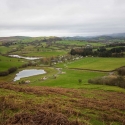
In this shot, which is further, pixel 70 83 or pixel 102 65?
pixel 102 65

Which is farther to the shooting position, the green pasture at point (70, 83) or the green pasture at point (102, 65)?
the green pasture at point (102, 65)

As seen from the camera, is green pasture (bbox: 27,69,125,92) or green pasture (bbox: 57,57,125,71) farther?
green pasture (bbox: 57,57,125,71)

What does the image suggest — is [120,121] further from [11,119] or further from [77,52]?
[77,52]

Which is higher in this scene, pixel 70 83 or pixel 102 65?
pixel 70 83

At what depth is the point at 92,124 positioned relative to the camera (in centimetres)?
1549

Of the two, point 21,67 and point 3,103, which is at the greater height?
point 3,103

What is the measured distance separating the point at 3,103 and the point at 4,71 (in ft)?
281

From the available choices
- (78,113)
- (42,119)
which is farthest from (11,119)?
(78,113)

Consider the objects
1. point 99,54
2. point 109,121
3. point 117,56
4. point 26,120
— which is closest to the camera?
point 26,120

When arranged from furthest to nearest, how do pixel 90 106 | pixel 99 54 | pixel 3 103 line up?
pixel 99 54 → pixel 90 106 → pixel 3 103

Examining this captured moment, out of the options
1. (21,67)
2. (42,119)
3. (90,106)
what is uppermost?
(42,119)

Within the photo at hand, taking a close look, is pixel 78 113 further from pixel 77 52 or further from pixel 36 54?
pixel 36 54

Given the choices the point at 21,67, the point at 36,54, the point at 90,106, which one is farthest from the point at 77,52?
the point at 90,106

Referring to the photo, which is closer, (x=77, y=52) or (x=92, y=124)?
(x=92, y=124)
